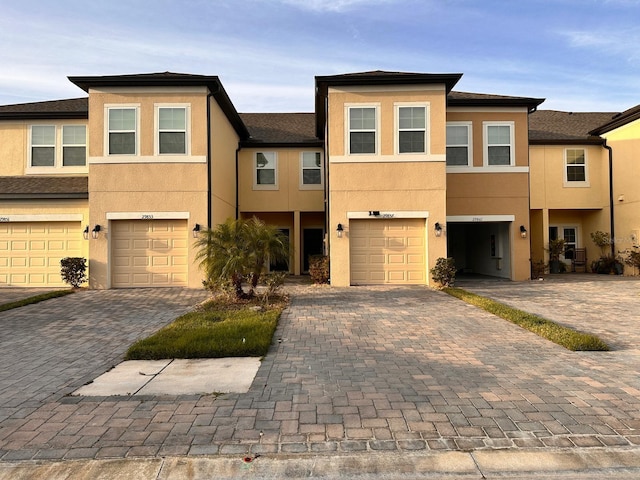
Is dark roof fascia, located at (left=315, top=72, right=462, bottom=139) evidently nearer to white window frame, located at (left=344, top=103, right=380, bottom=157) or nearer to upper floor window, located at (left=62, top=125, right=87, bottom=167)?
white window frame, located at (left=344, top=103, right=380, bottom=157)

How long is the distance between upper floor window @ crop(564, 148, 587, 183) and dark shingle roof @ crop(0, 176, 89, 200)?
19406mm

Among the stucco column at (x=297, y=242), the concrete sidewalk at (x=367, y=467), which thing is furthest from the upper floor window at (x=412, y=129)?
the concrete sidewalk at (x=367, y=467)

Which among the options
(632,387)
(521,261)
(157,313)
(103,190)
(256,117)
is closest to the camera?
(632,387)

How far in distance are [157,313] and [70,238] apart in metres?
6.83

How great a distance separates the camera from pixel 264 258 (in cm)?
970

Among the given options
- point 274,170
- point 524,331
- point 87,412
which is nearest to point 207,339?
point 87,412

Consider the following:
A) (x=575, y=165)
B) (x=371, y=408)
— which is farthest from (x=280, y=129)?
(x=371, y=408)

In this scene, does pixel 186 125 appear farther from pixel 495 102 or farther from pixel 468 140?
pixel 495 102

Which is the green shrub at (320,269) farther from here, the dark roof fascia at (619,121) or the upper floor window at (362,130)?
the dark roof fascia at (619,121)

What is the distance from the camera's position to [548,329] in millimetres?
6531

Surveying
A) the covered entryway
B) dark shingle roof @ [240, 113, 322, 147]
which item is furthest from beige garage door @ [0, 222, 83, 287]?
the covered entryway

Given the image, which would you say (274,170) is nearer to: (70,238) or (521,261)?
(70,238)

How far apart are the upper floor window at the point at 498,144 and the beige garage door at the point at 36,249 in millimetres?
14965

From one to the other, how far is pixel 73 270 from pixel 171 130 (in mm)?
5485
